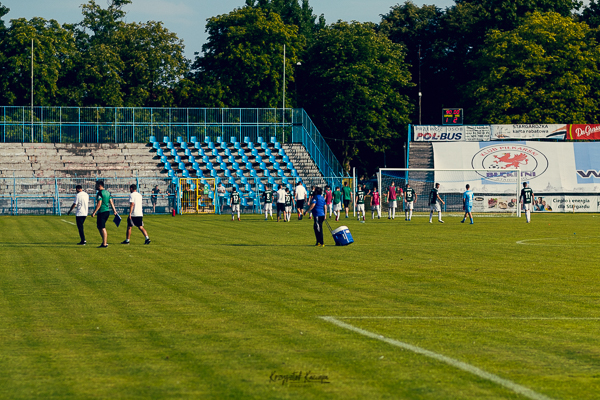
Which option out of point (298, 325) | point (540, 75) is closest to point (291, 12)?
point (540, 75)

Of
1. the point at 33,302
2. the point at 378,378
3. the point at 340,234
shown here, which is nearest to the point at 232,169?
the point at 340,234

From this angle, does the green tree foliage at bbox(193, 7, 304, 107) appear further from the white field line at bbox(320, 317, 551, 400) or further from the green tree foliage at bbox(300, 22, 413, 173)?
the white field line at bbox(320, 317, 551, 400)

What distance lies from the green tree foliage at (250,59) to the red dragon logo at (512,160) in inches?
844

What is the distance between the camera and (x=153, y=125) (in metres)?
57.3

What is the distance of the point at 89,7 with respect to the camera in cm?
7988

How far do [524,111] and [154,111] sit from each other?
3148 cm

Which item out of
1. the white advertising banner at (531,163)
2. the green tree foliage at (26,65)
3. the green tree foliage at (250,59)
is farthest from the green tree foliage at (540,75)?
the green tree foliage at (26,65)

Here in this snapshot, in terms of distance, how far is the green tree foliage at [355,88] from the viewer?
69.6 m

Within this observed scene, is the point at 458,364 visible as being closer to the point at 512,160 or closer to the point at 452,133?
the point at 512,160

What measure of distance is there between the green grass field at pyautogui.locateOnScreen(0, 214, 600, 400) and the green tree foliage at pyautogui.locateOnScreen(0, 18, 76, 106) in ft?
162

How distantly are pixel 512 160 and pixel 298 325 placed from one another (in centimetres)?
5078

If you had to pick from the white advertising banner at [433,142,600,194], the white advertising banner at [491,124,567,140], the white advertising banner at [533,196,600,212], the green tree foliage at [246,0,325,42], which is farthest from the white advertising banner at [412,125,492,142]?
the green tree foliage at [246,0,325,42]

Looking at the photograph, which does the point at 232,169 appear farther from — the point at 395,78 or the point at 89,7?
the point at 89,7

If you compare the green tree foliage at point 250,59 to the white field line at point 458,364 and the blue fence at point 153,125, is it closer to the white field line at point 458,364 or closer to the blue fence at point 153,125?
the blue fence at point 153,125
